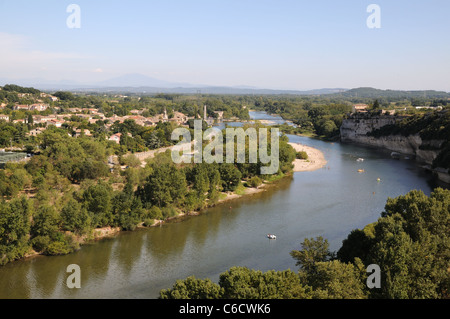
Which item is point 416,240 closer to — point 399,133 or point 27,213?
point 27,213

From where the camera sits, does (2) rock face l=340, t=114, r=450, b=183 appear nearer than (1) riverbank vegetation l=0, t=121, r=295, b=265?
No

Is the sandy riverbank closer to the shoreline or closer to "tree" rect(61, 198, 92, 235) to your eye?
the shoreline

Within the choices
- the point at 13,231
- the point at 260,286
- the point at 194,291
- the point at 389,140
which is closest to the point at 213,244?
the point at 194,291

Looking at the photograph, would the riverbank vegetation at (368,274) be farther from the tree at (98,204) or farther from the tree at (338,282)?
the tree at (98,204)

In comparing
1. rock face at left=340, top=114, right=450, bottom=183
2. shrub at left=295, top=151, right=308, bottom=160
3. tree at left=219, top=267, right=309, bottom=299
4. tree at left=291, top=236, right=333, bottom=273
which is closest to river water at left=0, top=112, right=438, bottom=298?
tree at left=291, top=236, right=333, bottom=273

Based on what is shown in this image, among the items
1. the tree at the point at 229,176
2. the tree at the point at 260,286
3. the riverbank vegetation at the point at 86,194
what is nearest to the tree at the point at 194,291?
the tree at the point at 260,286

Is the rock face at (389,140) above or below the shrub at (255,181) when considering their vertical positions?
above
